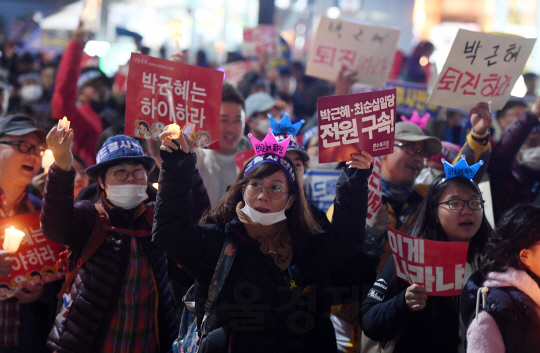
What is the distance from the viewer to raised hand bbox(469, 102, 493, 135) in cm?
417

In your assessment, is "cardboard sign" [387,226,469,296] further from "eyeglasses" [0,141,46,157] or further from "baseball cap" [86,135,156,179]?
"eyeglasses" [0,141,46,157]

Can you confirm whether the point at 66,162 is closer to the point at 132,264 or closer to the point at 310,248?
the point at 132,264

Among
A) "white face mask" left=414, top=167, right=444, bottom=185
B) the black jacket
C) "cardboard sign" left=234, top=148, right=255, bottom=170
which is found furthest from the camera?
"white face mask" left=414, top=167, right=444, bottom=185

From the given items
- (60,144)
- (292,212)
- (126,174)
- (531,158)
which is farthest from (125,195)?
(531,158)

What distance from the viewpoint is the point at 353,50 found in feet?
18.0

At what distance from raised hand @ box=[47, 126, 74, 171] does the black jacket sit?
1.88 metres

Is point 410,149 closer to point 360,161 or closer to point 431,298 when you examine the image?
point 360,161

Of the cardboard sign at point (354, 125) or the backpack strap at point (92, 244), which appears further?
the backpack strap at point (92, 244)

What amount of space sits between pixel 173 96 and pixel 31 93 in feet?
18.7

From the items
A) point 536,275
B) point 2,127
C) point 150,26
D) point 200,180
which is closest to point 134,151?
point 200,180

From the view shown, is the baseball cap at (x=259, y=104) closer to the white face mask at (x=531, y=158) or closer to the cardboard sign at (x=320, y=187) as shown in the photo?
the cardboard sign at (x=320, y=187)

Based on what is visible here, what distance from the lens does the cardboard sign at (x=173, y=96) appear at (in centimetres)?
379

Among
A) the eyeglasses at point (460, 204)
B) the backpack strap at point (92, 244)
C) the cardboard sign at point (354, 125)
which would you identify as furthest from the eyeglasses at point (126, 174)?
the eyeglasses at point (460, 204)

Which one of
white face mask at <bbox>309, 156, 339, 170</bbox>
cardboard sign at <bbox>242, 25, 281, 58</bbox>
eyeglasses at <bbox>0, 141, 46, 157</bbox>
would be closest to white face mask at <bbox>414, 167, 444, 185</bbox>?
white face mask at <bbox>309, 156, 339, 170</bbox>
